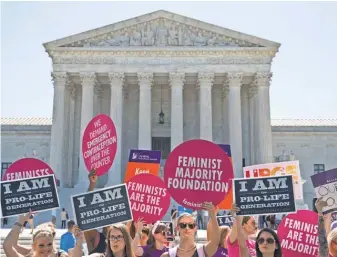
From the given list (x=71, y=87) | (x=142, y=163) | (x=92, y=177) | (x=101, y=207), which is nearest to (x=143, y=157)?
(x=142, y=163)

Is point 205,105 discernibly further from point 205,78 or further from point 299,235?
point 299,235

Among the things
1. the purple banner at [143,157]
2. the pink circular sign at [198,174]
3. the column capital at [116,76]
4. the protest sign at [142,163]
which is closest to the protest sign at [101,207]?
the pink circular sign at [198,174]

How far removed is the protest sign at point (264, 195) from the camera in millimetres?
6965

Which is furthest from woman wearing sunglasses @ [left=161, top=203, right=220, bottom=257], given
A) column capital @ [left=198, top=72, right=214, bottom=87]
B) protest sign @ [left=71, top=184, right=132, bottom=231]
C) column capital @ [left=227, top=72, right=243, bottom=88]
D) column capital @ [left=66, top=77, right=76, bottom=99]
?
column capital @ [left=66, top=77, right=76, bottom=99]

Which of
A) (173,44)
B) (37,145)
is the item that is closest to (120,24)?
(173,44)

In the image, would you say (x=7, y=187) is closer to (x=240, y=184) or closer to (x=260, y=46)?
(x=240, y=184)

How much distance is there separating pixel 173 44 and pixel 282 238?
38.1m

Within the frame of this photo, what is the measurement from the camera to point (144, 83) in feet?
145

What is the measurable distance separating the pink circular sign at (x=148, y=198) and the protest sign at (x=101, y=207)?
1967 mm

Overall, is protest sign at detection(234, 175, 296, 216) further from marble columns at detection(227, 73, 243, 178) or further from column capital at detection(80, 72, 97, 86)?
column capital at detection(80, 72, 97, 86)

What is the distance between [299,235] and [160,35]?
→ 3874 centimetres

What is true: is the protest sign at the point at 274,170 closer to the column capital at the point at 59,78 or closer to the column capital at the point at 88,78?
the column capital at the point at 88,78

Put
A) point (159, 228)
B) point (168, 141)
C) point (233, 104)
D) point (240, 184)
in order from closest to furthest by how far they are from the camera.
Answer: point (240, 184)
point (159, 228)
point (233, 104)
point (168, 141)

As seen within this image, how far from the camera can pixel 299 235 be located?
7.98m
